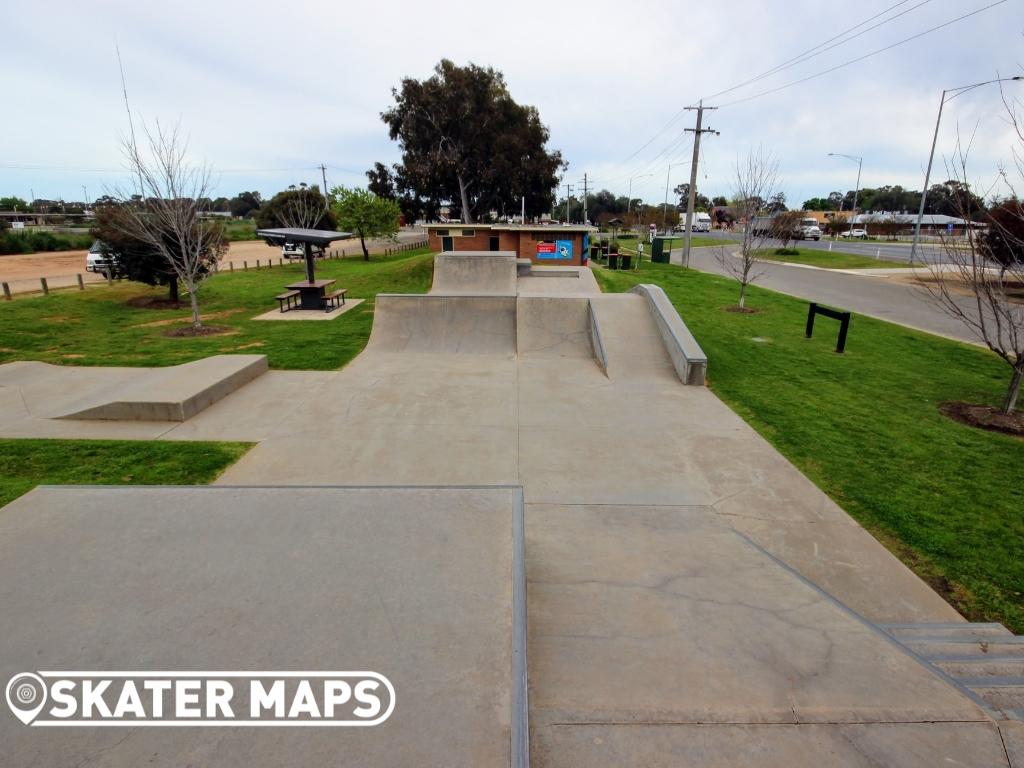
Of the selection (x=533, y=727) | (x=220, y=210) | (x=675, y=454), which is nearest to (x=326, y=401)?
(x=675, y=454)

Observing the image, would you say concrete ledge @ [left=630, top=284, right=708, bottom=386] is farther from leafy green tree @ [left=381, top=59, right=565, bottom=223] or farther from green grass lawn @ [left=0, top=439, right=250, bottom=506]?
leafy green tree @ [left=381, top=59, right=565, bottom=223]

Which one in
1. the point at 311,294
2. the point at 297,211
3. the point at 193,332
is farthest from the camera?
the point at 297,211

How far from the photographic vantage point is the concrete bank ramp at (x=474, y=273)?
18.8 metres

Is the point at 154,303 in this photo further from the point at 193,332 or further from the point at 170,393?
the point at 170,393

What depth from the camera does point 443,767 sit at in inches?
82.0

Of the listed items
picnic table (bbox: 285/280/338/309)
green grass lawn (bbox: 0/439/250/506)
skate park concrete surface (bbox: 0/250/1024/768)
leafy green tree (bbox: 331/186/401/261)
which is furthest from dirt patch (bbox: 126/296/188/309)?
leafy green tree (bbox: 331/186/401/261)

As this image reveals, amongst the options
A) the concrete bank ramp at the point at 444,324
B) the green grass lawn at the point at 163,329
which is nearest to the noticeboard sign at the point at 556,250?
the green grass lawn at the point at 163,329

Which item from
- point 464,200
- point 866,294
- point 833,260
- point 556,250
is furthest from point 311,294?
point 833,260

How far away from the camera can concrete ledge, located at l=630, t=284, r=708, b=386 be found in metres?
9.50

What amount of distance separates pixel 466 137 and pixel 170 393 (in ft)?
150

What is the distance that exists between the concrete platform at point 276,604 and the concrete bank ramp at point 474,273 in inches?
592

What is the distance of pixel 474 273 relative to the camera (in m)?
19.0

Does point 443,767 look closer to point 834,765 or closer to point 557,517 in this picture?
point 834,765

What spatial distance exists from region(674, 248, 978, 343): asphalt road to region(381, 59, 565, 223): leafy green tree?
74.0ft
